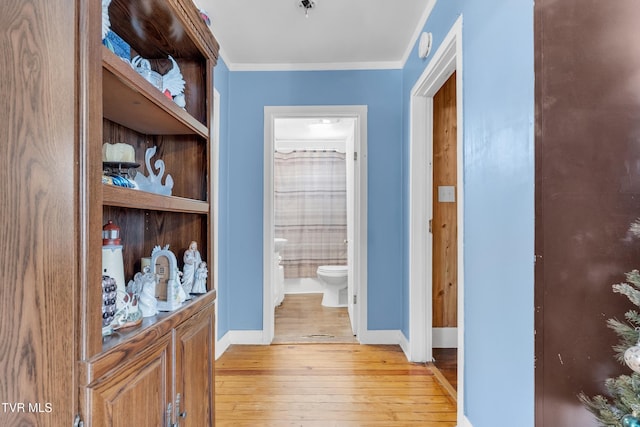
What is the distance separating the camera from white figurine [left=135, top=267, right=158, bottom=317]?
108 centimetres

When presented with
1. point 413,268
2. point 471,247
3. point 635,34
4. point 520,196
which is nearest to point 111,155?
point 520,196

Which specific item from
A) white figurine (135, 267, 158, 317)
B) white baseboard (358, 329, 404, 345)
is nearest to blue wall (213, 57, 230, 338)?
white baseboard (358, 329, 404, 345)

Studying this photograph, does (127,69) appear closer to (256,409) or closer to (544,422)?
(544,422)

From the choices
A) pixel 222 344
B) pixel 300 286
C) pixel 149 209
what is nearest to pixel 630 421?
pixel 149 209

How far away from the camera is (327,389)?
213cm

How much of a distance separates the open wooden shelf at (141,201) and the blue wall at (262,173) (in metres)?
1.58

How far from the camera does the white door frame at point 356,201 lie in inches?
114

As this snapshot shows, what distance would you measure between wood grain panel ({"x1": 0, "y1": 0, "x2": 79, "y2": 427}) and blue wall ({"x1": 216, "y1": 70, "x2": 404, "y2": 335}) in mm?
2203

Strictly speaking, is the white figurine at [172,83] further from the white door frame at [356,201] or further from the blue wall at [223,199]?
the white door frame at [356,201]

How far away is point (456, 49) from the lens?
1.76 meters

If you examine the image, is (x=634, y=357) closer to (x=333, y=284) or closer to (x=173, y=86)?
(x=173, y=86)

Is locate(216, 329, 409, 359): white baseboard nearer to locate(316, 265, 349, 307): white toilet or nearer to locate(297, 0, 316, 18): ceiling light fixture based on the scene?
locate(316, 265, 349, 307): white toilet

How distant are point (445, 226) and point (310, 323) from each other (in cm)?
164

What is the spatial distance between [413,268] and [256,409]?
4.67 feet
